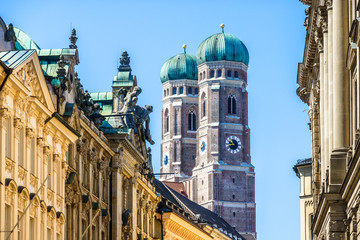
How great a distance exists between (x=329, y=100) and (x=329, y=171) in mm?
2967

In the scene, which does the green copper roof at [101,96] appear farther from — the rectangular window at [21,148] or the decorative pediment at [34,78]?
the rectangular window at [21,148]

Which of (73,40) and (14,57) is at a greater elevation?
(73,40)

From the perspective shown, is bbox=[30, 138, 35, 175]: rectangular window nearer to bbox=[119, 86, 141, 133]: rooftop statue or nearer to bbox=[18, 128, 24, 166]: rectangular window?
bbox=[18, 128, 24, 166]: rectangular window

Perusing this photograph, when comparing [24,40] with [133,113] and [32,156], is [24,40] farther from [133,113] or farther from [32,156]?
[133,113]

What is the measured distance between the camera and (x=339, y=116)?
42.9 m

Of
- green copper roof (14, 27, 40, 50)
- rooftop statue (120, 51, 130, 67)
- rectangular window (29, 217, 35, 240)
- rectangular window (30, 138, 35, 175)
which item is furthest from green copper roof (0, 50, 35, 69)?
rooftop statue (120, 51, 130, 67)

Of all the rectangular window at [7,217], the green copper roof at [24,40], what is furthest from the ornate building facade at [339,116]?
the green copper roof at [24,40]

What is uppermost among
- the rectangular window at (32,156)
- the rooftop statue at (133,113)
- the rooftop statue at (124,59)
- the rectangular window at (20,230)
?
the rooftop statue at (124,59)

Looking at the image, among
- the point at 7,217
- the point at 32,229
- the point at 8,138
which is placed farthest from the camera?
the point at 32,229

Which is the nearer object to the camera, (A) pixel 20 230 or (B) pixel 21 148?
(A) pixel 20 230

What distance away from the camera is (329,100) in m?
45.6

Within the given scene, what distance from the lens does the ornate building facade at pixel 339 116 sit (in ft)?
126

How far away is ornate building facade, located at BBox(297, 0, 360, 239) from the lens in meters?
38.3

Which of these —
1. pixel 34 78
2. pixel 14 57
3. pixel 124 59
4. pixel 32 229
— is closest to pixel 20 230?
pixel 32 229
